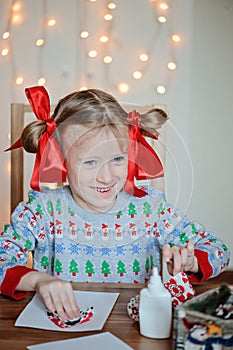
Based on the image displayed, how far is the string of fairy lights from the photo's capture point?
3.21m

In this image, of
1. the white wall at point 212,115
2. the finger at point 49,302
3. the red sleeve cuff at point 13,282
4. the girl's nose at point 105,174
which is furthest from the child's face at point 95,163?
the white wall at point 212,115

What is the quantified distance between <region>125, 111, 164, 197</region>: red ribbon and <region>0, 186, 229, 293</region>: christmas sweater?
0.10 meters

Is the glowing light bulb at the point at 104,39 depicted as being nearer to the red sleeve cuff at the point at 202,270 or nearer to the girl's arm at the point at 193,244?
the girl's arm at the point at 193,244

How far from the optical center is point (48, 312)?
1.25 m

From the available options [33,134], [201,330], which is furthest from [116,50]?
[201,330]

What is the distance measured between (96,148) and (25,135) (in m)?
0.25

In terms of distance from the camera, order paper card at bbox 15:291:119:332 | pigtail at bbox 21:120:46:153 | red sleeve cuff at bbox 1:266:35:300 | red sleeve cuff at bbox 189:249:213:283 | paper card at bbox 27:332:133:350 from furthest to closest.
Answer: pigtail at bbox 21:120:46:153 < red sleeve cuff at bbox 189:249:213:283 < red sleeve cuff at bbox 1:266:35:300 < paper card at bbox 15:291:119:332 < paper card at bbox 27:332:133:350

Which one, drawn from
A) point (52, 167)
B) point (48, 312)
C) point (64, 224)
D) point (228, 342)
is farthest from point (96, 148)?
point (228, 342)

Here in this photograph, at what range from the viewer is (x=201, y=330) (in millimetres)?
929

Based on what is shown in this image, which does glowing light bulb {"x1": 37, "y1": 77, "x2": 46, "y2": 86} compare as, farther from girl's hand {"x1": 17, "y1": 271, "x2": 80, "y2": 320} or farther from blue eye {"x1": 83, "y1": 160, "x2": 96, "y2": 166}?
girl's hand {"x1": 17, "y1": 271, "x2": 80, "y2": 320}

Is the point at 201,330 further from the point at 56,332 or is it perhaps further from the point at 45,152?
the point at 45,152

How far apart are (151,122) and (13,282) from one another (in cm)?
51

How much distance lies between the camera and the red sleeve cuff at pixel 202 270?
1.47m

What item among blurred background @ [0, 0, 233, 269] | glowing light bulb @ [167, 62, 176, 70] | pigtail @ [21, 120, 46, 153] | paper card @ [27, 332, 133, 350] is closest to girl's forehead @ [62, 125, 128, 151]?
pigtail @ [21, 120, 46, 153]
